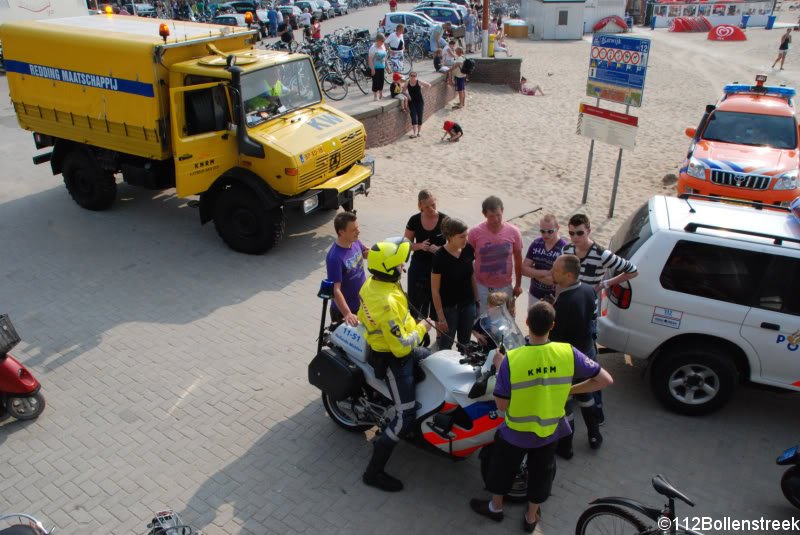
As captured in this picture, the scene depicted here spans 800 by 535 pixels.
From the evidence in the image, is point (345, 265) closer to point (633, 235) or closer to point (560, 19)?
point (633, 235)

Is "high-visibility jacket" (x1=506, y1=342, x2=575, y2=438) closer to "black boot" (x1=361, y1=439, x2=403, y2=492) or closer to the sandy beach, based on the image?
"black boot" (x1=361, y1=439, x2=403, y2=492)

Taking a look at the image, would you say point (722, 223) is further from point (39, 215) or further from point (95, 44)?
point (39, 215)

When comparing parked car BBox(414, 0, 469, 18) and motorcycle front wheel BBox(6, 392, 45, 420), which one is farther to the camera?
parked car BBox(414, 0, 469, 18)

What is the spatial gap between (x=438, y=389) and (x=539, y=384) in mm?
1058

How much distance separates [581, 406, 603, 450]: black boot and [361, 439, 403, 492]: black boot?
1.66 meters

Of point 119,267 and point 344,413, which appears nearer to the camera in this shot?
point 344,413

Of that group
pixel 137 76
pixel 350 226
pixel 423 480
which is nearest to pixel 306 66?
pixel 137 76

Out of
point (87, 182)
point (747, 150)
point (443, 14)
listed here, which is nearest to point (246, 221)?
point (87, 182)

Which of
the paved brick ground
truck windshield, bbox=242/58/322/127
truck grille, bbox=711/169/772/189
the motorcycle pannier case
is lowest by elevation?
the paved brick ground

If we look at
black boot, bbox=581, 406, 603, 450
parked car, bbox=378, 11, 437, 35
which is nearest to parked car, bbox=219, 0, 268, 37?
parked car, bbox=378, 11, 437, 35

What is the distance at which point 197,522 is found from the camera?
4715 millimetres

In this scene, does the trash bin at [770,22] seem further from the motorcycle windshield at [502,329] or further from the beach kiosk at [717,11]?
the motorcycle windshield at [502,329]

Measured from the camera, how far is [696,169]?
10.2 m

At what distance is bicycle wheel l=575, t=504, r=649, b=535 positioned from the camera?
150 inches
